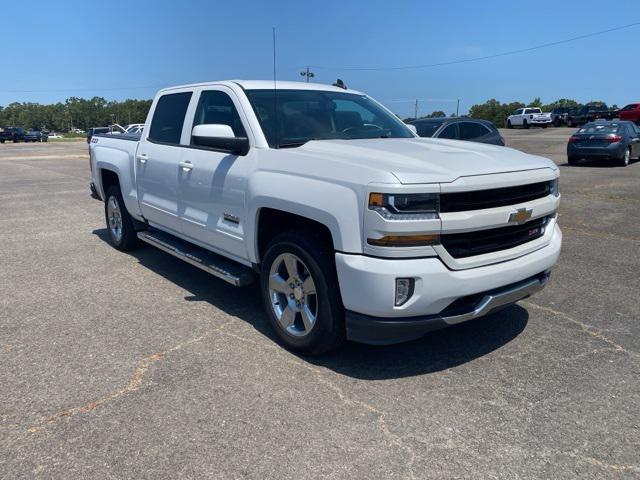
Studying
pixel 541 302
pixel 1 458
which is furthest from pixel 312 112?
pixel 1 458

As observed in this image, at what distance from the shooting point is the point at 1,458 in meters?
2.80

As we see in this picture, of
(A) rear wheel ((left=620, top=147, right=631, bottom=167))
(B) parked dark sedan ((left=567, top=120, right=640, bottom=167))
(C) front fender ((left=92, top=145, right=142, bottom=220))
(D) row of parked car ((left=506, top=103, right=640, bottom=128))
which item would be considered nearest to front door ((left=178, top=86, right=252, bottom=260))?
(C) front fender ((left=92, top=145, right=142, bottom=220))

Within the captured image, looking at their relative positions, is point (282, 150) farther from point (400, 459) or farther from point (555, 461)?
point (555, 461)

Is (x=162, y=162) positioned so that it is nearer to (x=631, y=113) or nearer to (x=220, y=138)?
(x=220, y=138)

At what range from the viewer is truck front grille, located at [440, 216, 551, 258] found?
3.36 metres

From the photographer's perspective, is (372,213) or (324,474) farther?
(372,213)

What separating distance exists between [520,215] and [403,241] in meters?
0.94

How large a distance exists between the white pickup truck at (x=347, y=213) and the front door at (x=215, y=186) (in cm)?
2

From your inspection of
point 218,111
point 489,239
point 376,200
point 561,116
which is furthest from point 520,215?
point 561,116

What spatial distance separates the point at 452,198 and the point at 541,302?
2262 millimetres

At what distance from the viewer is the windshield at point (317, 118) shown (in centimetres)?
439

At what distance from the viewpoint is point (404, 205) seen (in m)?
3.20

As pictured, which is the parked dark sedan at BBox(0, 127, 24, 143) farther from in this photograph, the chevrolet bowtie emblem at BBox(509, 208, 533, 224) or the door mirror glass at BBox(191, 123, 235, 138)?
the chevrolet bowtie emblem at BBox(509, 208, 533, 224)

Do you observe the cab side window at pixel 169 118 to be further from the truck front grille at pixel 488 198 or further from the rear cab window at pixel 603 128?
the rear cab window at pixel 603 128
